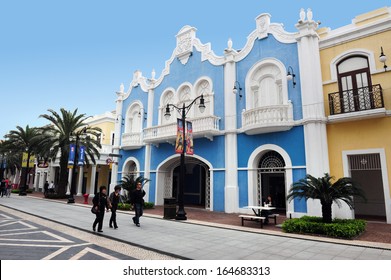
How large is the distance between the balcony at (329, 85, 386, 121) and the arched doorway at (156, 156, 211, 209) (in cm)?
856

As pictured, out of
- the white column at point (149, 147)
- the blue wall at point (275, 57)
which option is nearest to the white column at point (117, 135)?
the white column at point (149, 147)

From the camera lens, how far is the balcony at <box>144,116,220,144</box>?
665 inches

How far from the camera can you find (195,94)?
19312 millimetres

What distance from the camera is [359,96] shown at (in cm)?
1266

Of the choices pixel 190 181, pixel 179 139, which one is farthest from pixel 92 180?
pixel 179 139

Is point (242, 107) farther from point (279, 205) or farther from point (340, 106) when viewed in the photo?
point (279, 205)

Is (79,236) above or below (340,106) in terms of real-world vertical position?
below

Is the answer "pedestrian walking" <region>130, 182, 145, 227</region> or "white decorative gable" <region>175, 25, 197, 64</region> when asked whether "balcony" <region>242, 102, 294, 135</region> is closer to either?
"pedestrian walking" <region>130, 182, 145, 227</region>

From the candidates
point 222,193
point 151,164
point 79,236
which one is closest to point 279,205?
point 222,193

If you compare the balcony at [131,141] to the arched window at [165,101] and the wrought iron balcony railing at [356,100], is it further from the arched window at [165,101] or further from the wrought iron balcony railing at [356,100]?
the wrought iron balcony railing at [356,100]

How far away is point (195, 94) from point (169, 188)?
7669mm

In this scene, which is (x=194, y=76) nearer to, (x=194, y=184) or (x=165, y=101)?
(x=165, y=101)

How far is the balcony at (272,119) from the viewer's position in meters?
14.0

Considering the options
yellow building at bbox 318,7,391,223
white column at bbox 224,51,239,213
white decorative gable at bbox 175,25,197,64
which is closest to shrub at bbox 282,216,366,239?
yellow building at bbox 318,7,391,223
